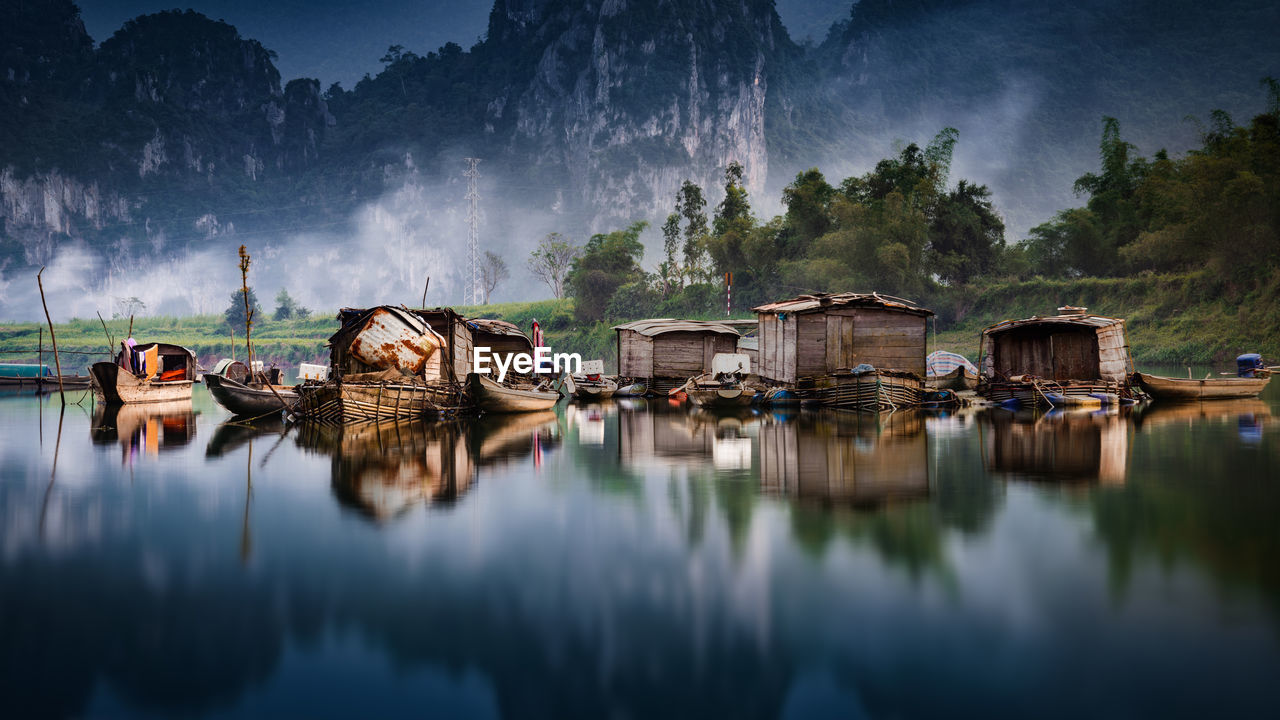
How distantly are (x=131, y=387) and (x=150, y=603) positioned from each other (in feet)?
88.5

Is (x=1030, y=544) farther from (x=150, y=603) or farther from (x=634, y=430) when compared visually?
(x=634, y=430)

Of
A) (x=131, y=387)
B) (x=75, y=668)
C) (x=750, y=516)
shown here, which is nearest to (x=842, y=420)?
(x=750, y=516)

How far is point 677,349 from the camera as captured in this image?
34.0m

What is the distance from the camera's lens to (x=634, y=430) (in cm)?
1998

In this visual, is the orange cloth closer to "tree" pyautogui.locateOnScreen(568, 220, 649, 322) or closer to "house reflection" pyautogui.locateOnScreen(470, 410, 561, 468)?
"house reflection" pyautogui.locateOnScreen(470, 410, 561, 468)

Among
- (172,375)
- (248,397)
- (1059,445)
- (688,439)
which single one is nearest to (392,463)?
(688,439)

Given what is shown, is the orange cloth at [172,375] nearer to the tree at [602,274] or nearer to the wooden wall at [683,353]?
the wooden wall at [683,353]

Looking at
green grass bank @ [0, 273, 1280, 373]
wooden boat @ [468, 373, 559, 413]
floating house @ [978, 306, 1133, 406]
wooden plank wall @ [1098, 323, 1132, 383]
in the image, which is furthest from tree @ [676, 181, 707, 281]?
wooden boat @ [468, 373, 559, 413]

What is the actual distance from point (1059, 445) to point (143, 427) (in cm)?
2164

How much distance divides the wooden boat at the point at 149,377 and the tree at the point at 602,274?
46.3 metres

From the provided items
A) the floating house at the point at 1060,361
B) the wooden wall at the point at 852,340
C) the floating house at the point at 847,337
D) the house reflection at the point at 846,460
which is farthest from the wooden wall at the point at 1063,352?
the house reflection at the point at 846,460

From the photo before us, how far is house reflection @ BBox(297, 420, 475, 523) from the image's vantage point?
1037 cm

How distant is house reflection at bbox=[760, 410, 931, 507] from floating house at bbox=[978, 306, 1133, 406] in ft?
21.7

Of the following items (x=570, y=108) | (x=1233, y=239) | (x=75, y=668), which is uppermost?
(x=570, y=108)
